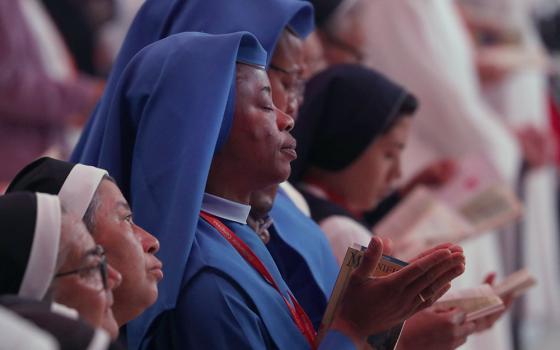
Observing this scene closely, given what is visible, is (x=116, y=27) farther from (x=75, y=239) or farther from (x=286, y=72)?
(x=75, y=239)

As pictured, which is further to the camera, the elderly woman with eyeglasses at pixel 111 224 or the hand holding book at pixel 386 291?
the hand holding book at pixel 386 291

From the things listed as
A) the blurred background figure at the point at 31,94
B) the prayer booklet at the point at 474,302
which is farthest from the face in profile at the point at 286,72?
the blurred background figure at the point at 31,94

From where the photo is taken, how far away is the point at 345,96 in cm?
382

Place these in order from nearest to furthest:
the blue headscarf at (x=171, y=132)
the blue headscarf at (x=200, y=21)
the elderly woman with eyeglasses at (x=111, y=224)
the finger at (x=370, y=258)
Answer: the elderly woman with eyeglasses at (x=111, y=224) < the finger at (x=370, y=258) < the blue headscarf at (x=171, y=132) < the blue headscarf at (x=200, y=21)

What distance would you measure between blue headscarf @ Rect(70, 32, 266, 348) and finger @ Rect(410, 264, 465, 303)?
47 centimetres

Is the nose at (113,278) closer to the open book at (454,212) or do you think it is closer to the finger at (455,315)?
the finger at (455,315)

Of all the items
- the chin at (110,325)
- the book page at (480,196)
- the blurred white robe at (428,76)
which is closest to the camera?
the chin at (110,325)

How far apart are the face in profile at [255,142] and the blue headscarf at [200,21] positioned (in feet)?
1.27

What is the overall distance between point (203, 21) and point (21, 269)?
3.91ft

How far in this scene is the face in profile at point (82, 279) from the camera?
2.05 m

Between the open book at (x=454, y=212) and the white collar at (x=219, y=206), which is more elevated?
Result: the white collar at (x=219, y=206)

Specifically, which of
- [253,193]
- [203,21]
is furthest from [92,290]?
[203,21]

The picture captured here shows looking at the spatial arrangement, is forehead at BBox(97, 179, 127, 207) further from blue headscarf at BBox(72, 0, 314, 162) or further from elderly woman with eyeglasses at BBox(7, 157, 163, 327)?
blue headscarf at BBox(72, 0, 314, 162)

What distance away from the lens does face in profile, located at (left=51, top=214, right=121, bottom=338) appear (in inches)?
80.9
